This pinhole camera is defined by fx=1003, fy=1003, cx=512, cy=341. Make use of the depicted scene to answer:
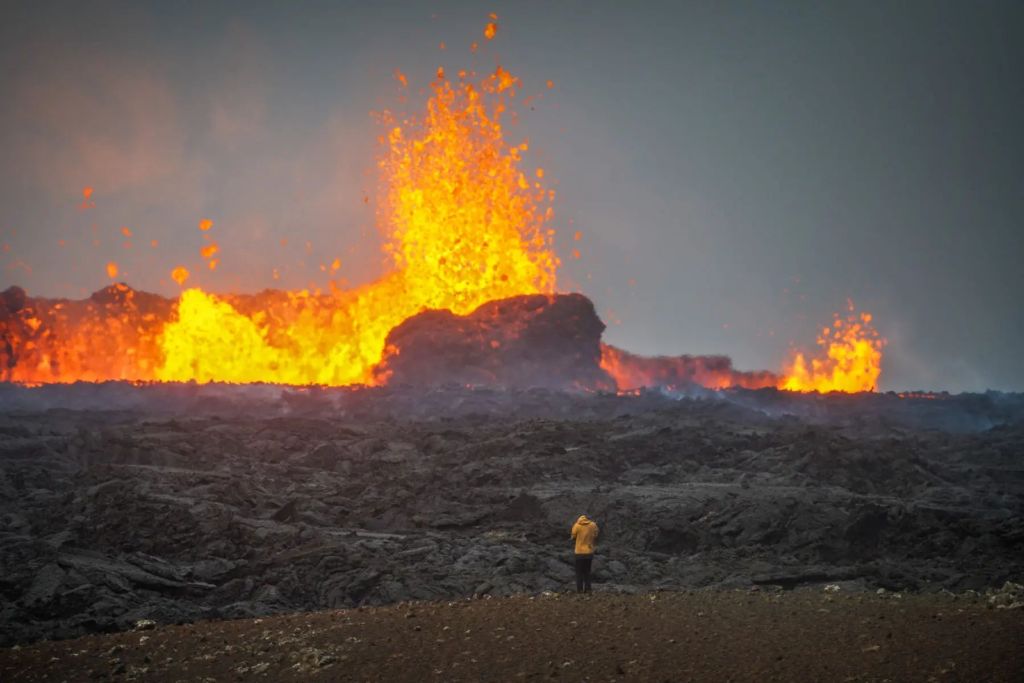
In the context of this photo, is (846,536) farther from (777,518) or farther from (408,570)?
(408,570)

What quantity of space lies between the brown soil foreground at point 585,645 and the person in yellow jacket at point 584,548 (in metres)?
1.49

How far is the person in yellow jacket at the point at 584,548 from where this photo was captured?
1861cm

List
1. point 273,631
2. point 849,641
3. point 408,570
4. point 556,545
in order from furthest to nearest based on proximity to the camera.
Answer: point 556,545, point 408,570, point 273,631, point 849,641

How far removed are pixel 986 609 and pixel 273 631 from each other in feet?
35.2

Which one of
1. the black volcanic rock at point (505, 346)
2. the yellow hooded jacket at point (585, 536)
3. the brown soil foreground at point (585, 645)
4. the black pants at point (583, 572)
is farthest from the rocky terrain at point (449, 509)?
the black volcanic rock at point (505, 346)

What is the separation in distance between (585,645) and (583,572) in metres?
5.01

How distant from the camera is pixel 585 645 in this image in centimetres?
1382

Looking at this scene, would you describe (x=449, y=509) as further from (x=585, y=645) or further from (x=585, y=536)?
(x=585, y=645)

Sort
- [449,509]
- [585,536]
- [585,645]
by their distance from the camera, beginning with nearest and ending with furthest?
[585,645]
[585,536]
[449,509]

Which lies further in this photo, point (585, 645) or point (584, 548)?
point (584, 548)

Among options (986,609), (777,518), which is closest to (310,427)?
(777,518)

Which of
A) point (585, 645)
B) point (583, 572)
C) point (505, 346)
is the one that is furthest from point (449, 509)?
point (505, 346)

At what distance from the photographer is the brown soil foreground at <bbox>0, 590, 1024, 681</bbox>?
12141 mm

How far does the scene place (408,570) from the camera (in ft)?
73.0
